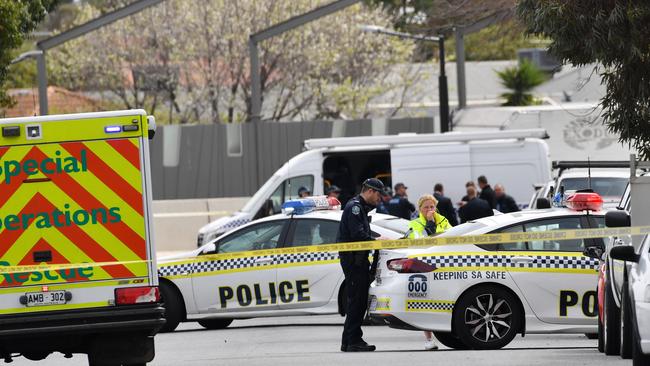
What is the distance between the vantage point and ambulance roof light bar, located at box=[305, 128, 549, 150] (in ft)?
74.1

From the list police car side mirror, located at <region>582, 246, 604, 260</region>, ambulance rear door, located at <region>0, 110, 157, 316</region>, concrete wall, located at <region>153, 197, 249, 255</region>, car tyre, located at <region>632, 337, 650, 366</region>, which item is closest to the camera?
car tyre, located at <region>632, 337, 650, 366</region>

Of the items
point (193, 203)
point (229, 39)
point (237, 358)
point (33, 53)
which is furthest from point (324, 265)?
point (229, 39)

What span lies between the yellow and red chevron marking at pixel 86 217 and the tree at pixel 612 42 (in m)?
5.17

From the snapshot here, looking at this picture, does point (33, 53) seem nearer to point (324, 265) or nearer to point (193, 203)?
point (193, 203)

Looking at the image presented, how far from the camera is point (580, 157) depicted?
84.9 feet

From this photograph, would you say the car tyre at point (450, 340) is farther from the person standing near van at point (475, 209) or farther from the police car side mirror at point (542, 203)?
the person standing near van at point (475, 209)

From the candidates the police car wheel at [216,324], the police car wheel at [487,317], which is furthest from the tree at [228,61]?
the police car wheel at [487,317]

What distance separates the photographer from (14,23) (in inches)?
673

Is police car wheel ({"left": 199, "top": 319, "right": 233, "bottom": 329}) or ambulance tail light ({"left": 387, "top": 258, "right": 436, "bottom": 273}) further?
police car wheel ({"left": 199, "top": 319, "right": 233, "bottom": 329})

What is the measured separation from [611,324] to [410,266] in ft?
7.55

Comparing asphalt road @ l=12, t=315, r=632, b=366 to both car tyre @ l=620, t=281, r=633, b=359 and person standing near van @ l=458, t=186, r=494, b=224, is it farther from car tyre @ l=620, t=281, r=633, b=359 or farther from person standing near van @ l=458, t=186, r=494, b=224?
person standing near van @ l=458, t=186, r=494, b=224

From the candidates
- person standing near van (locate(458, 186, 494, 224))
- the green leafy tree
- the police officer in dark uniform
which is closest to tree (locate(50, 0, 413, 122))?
the green leafy tree

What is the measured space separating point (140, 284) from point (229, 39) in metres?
31.9

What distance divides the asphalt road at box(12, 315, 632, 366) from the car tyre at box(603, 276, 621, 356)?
0.31 feet
